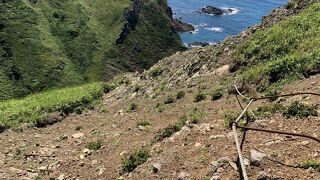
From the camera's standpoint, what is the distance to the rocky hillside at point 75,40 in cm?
12044

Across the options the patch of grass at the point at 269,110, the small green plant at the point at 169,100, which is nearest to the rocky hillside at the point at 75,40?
the small green plant at the point at 169,100

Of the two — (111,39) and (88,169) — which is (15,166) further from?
(111,39)

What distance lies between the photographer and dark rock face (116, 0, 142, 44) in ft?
519

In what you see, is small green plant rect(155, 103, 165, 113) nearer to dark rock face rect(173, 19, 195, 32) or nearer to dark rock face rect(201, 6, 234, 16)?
dark rock face rect(173, 19, 195, 32)

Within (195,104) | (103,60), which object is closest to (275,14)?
(195,104)

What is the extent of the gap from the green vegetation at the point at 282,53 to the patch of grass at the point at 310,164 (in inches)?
360

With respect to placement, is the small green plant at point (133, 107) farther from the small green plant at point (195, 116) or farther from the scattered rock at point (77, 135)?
the small green plant at point (195, 116)

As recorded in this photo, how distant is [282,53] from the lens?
28.0m

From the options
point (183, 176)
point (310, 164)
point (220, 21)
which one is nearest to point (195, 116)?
point (183, 176)

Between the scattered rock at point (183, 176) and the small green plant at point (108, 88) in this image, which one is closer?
the scattered rock at point (183, 176)

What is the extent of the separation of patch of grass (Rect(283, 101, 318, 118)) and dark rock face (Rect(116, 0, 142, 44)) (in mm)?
139064

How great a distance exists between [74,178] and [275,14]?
2321cm

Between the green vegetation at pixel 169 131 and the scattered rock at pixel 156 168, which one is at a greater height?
the scattered rock at pixel 156 168

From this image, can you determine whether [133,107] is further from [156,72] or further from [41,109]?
[41,109]
